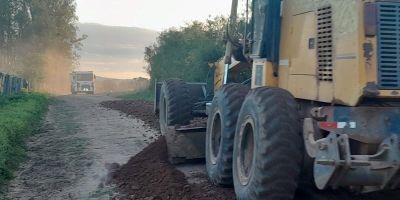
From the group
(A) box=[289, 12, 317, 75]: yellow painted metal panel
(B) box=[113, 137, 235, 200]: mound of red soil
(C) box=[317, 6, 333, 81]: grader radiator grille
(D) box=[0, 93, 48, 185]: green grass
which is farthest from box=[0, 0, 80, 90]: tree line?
(C) box=[317, 6, 333, 81]: grader radiator grille

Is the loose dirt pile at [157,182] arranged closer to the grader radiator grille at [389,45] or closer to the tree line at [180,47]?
the grader radiator grille at [389,45]

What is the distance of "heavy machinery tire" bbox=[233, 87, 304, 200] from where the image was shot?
5.70m

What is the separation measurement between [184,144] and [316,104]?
3.74 m

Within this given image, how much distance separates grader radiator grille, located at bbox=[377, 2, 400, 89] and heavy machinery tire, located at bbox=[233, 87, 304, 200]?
3.59ft

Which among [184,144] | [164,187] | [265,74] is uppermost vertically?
[265,74]

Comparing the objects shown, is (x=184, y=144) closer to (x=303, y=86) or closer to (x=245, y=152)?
(x=245, y=152)

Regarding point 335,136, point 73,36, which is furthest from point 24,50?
point 335,136

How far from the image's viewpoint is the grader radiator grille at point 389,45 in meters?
5.05

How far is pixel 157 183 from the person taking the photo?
26.2ft

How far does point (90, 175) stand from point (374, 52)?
5.35 metres

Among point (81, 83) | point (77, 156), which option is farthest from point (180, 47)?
point (77, 156)

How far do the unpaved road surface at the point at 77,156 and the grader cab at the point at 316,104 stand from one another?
2147mm

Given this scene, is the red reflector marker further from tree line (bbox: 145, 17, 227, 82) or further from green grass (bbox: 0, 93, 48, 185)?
tree line (bbox: 145, 17, 227, 82)

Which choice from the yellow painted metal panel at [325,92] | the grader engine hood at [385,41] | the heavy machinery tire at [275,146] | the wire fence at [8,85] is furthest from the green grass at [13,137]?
the wire fence at [8,85]
